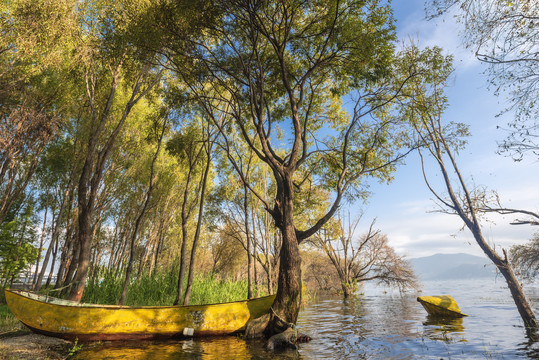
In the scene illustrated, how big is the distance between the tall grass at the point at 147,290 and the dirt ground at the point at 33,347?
3.23 metres

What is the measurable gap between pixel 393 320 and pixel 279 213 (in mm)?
7306

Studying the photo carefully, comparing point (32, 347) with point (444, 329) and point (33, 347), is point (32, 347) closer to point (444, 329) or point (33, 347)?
point (33, 347)

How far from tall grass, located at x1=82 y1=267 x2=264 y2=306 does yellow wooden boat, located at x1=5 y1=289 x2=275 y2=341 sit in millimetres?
2684

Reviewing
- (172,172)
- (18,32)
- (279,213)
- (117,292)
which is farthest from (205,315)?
(172,172)

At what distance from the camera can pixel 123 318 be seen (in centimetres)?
749

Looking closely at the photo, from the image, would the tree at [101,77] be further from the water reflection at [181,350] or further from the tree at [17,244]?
the tree at [17,244]

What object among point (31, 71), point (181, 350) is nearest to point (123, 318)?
point (181, 350)

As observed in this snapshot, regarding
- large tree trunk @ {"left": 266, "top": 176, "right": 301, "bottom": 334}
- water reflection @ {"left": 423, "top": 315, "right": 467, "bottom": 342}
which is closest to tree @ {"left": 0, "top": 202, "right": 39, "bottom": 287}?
large tree trunk @ {"left": 266, "top": 176, "right": 301, "bottom": 334}

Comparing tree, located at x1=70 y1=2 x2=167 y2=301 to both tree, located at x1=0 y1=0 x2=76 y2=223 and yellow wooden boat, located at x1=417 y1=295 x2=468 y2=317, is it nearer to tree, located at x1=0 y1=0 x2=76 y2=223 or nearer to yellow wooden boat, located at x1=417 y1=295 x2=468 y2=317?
tree, located at x1=0 y1=0 x2=76 y2=223

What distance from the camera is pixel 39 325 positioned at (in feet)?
23.4

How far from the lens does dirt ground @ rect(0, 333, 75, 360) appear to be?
549cm

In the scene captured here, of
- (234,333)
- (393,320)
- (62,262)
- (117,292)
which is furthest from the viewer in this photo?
(62,262)

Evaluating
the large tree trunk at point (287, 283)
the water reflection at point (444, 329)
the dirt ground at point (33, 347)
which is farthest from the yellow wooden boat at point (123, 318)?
the water reflection at point (444, 329)

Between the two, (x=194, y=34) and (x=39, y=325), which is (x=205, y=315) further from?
(x=194, y=34)
